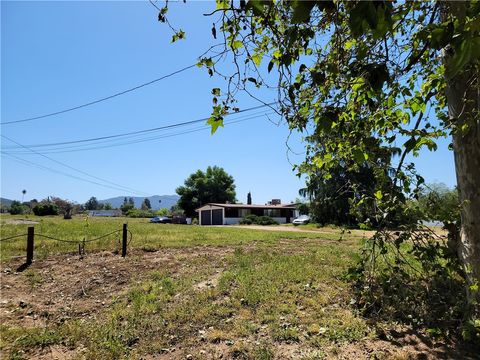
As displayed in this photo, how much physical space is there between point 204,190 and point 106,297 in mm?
54042

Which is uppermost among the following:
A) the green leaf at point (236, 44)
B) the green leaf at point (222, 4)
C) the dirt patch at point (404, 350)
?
the green leaf at point (222, 4)

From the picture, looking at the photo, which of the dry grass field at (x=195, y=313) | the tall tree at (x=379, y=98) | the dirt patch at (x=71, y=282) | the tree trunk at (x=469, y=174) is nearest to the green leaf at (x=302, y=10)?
the tall tree at (x=379, y=98)

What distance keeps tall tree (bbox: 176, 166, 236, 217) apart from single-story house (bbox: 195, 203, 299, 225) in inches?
157

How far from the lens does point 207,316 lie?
561cm

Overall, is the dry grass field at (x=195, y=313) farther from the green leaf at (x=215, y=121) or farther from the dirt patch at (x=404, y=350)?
the green leaf at (x=215, y=121)

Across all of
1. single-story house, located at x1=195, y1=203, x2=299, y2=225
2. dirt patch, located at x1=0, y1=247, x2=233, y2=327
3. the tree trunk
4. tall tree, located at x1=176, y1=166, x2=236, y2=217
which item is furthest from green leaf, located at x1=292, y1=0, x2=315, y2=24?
tall tree, located at x1=176, y1=166, x2=236, y2=217

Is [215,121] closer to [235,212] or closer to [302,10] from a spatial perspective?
[302,10]

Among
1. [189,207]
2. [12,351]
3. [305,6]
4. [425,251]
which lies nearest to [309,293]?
[425,251]

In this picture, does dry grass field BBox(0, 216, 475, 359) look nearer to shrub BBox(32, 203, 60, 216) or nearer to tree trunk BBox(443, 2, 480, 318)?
tree trunk BBox(443, 2, 480, 318)

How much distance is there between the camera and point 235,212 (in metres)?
48.9

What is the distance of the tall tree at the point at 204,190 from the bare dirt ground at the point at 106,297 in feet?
160

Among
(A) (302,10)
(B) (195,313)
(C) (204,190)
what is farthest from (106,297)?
(C) (204,190)

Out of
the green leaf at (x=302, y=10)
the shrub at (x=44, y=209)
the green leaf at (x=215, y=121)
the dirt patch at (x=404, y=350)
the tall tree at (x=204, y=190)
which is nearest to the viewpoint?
the green leaf at (x=302, y=10)

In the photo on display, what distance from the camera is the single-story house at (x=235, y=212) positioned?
157ft
